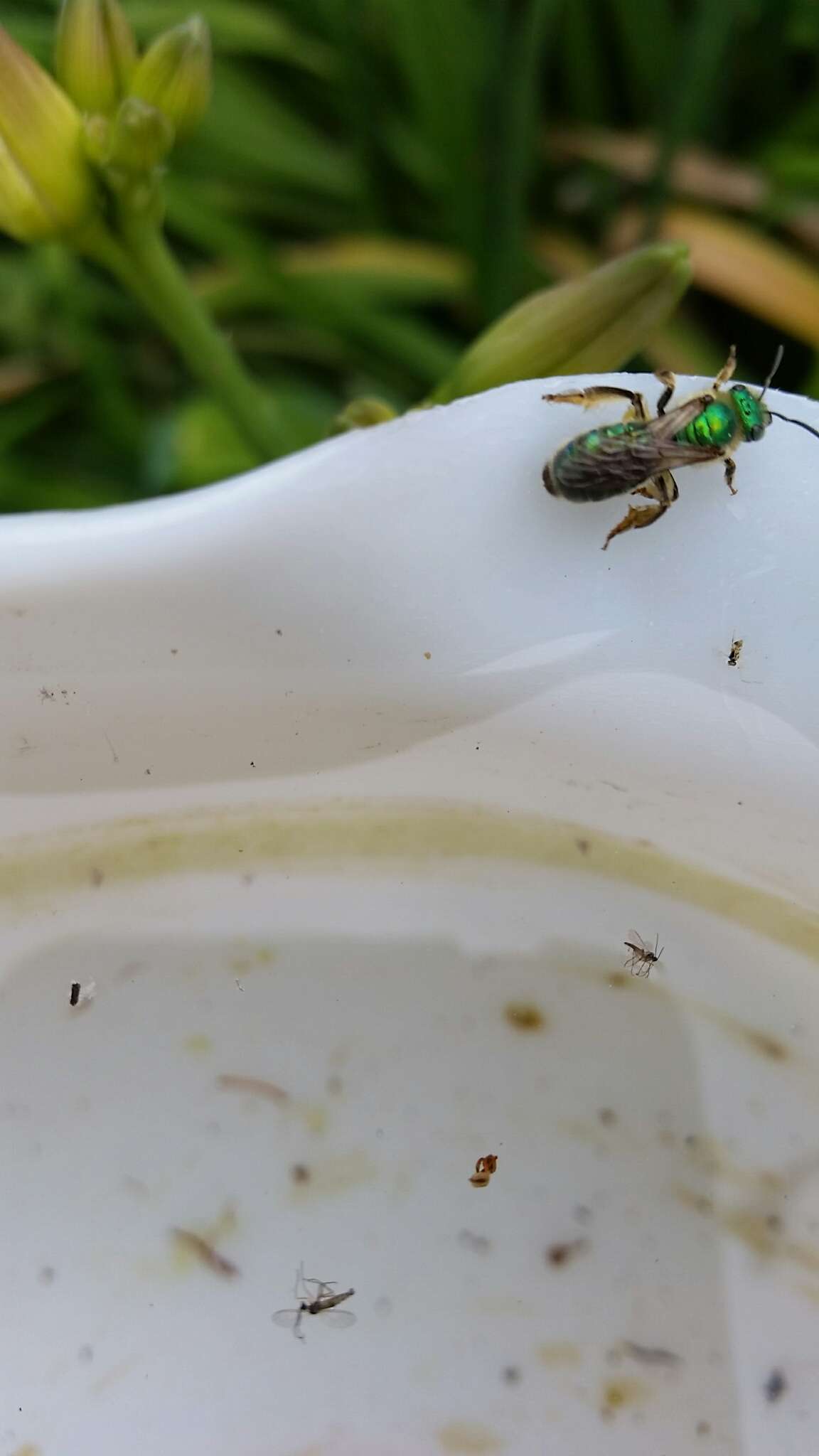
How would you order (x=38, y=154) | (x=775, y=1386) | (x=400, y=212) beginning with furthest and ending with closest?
1. (x=400, y=212)
2. (x=775, y=1386)
3. (x=38, y=154)

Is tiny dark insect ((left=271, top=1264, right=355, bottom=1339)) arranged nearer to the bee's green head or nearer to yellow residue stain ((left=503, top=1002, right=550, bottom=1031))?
yellow residue stain ((left=503, top=1002, right=550, bottom=1031))

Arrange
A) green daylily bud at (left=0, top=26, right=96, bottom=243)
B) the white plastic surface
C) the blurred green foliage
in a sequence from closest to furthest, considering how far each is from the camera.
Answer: green daylily bud at (left=0, top=26, right=96, bottom=243)
the white plastic surface
the blurred green foliage

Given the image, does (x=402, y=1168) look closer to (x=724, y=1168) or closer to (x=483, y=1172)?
(x=483, y=1172)

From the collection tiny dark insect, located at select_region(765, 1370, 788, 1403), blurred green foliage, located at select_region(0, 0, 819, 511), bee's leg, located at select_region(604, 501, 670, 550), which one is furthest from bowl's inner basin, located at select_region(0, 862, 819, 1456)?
blurred green foliage, located at select_region(0, 0, 819, 511)

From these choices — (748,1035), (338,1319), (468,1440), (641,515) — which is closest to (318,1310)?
(338,1319)

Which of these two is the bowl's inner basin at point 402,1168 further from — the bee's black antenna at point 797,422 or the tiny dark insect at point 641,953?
the bee's black antenna at point 797,422

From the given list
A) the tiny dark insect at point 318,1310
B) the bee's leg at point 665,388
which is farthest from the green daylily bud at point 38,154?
the tiny dark insect at point 318,1310
